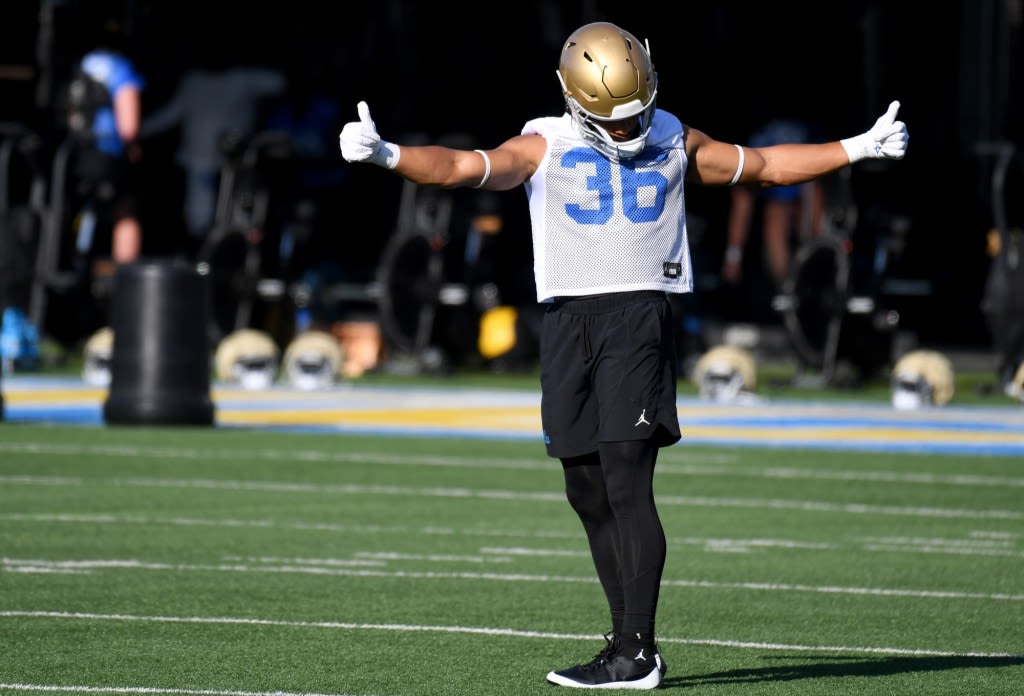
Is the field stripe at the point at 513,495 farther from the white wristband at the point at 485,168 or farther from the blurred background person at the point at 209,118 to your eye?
the blurred background person at the point at 209,118

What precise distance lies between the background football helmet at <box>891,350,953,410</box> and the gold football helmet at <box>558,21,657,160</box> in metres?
12.2

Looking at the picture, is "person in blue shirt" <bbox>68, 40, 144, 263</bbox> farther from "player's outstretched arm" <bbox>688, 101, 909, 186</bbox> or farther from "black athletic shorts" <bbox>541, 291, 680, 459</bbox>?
"black athletic shorts" <bbox>541, 291, 680, 459</bbox>

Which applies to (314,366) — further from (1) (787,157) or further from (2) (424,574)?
(1) (787,157)

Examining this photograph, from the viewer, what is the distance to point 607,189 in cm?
763

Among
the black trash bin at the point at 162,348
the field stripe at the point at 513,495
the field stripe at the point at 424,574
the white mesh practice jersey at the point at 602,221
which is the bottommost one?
the field stripe at the point at 513,495

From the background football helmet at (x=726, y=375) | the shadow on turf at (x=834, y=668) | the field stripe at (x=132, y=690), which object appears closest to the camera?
the field stripe at (x=132, y=690)

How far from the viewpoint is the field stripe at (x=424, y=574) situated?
9609mm

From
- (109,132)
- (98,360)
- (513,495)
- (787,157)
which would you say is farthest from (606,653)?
(109,132)

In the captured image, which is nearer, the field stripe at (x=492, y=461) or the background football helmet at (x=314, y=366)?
the field stripe at (x=492, y=461)

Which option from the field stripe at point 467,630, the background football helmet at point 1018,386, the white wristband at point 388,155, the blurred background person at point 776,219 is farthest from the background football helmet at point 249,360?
the white wristband at point 388,155

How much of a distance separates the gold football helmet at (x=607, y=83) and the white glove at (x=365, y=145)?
0.56 m

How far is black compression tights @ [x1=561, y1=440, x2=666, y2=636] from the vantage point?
292 inches

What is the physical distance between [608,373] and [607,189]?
568mm

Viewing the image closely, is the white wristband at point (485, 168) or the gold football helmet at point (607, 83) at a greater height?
the gold football helmet at point (607, 83)
